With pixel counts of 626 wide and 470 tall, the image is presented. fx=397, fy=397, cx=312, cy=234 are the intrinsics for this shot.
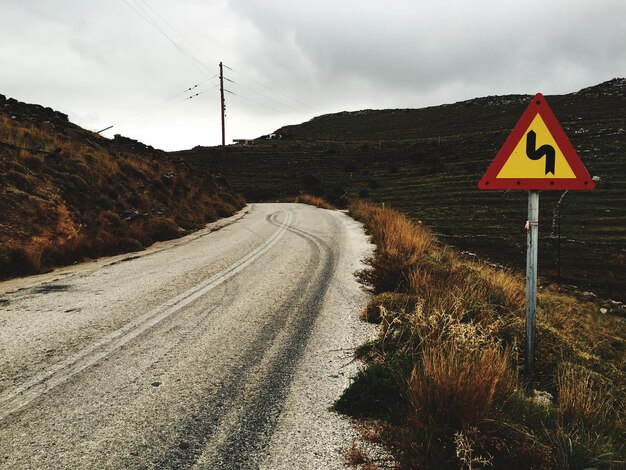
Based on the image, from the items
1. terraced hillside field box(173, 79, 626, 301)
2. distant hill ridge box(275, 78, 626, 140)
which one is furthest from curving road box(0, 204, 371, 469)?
distant hill ridge box(275, 78, 626, 140)

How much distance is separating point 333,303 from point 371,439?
326 cm

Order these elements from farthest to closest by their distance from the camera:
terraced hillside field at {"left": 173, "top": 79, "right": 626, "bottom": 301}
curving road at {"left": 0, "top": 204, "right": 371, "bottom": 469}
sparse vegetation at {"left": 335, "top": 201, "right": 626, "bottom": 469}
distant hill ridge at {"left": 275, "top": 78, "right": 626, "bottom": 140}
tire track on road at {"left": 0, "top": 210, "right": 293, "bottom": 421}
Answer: distant hill ridge at {"left": 275, "top": 78, "right": 626, "bottom": 140} → terraced hillside field at {"left": 173, "top": 79, "right": 626, "bottom": 301} → tire track on road at {"left": 0, "top": 210, "right": 293, "bottom": 421} → curving road at {"left": 0, "top": 204, "right": 371, "bottom": 469} → sparse vegetation at {"left": 335, "top": 201, "right": 626, "bottom": 469}

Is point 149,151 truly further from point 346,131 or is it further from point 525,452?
point 346,131

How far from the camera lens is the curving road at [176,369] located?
253 centimetres

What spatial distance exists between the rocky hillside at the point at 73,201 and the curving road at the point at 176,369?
194 centimetres

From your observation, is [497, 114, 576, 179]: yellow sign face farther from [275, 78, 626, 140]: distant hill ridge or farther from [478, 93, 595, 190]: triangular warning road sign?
[275, 78, 626, 140]: distant hill ridge

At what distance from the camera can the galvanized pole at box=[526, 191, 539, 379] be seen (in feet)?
10.2

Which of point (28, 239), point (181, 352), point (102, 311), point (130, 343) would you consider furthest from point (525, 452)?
point (28, 239)

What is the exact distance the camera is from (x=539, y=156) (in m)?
3.16

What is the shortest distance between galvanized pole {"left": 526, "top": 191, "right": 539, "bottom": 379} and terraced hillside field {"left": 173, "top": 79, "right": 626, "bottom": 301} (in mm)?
11749

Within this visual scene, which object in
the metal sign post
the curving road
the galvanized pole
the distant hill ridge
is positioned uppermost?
the distant hill ridge

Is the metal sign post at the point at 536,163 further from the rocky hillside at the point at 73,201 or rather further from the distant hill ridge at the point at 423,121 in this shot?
the distant hill ridge at the point at 423,121

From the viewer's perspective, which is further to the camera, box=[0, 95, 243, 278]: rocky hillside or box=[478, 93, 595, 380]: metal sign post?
box=[0, 95, 243, 278]: rocky hillside

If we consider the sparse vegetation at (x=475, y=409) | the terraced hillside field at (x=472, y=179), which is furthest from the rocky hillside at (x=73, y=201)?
the terraced hillside field at (x=472, y=179)
